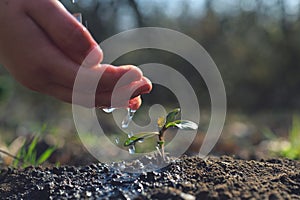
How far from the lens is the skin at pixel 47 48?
1187 millimetres

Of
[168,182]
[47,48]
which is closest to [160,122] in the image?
[168,182]

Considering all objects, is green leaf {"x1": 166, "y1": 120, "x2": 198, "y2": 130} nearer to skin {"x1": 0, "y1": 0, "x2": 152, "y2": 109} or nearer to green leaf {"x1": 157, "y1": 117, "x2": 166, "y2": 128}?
green leaf {"x1": 157, "y1": 117, "x2": 166, "y2": 128}

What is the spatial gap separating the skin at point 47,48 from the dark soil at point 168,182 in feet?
1.06

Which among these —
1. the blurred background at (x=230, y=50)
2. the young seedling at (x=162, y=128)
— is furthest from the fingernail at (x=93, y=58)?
the blurred background at (x=230, y=50)

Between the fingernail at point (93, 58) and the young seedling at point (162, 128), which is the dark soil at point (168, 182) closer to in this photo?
the young seedling at point (162, 128)

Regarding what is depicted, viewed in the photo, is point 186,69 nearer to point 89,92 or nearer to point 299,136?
point 299,136

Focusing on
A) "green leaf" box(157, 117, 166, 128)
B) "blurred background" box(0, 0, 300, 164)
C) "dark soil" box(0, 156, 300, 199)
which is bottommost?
"dark soil" box(0, 156, 300, 199)

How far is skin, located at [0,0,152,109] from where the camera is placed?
1.19 m

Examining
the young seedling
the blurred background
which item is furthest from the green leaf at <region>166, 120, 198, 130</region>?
the blurred background

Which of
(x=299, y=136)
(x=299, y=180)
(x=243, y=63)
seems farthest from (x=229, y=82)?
(x=299, y=180)

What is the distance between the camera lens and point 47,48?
1199 millimetres

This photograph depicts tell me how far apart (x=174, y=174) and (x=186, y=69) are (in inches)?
353

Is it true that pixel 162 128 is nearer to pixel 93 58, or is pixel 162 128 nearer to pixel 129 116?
pixel 129 116

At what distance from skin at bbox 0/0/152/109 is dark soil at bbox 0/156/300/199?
32 centimetres
